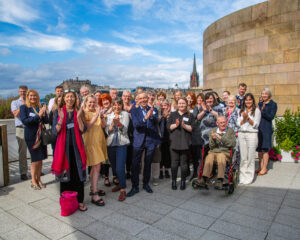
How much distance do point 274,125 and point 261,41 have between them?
3364 millimetres

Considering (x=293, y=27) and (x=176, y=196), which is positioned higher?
(x=293, y=27)

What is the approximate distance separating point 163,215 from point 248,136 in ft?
8.82

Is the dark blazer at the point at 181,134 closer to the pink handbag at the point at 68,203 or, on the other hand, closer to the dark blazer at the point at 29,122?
the pink handbag at the point at 68,203

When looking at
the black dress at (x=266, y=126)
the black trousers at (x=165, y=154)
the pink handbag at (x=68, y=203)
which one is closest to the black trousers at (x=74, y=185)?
the pink handbag at (x=68, y=203)

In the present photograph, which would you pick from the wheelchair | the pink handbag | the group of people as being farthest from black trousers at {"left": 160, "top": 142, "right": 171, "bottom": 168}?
the pink handbag

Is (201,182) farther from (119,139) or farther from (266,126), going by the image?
(266,126)

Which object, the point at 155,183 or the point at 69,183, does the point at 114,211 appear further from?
the point at 155,183

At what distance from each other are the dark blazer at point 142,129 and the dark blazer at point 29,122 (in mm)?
1999

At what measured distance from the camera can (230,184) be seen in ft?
14.0

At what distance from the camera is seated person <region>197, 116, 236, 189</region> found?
4.23m

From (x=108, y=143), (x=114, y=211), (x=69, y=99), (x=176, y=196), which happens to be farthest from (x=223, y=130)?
(x=69, y=99)

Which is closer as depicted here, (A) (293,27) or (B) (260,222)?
(B) (260,222)

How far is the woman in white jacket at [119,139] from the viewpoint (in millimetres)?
4270

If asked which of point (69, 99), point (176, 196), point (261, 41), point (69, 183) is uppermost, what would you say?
point (261, 41)
